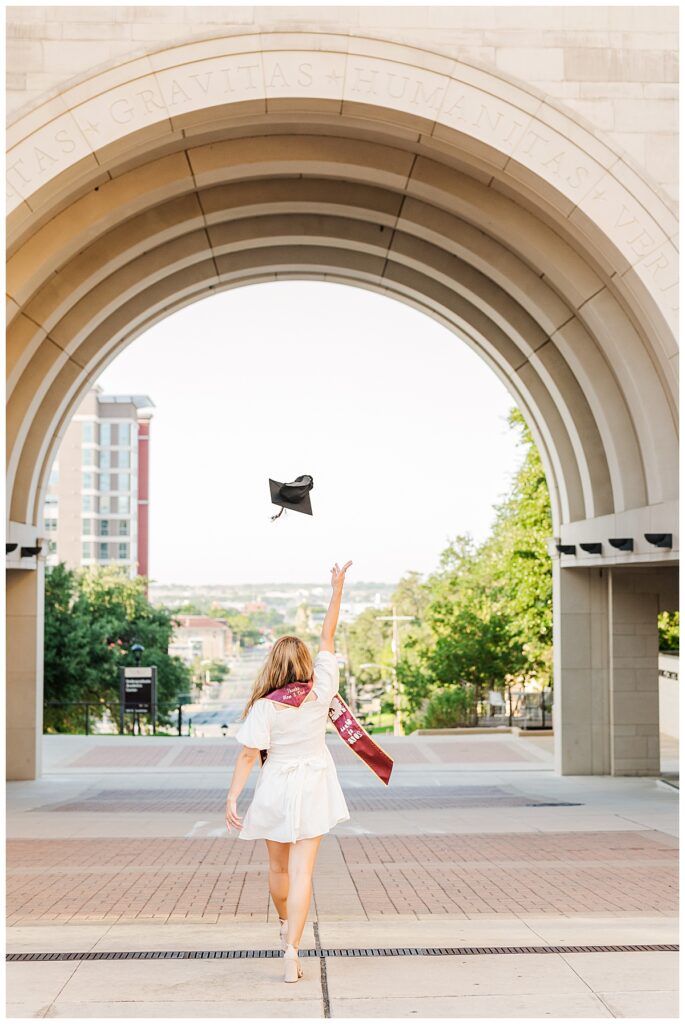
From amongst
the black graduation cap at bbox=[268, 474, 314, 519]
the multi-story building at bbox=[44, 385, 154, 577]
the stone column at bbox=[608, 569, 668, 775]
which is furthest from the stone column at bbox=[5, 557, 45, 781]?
the multi-story building at bbox=[44, 385, 154, 577]

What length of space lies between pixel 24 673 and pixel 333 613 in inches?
579

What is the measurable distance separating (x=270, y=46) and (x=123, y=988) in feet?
35.6

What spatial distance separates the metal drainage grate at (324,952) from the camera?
6.63 metres

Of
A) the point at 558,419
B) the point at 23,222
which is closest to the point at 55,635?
the point at 558,419

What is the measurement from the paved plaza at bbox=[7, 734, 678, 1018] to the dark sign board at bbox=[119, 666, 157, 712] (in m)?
10.5

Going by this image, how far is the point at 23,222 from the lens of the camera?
535 inches

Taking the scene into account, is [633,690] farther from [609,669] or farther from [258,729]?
[258,729]

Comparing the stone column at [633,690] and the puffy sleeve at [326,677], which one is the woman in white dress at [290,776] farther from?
the stone column at [633,690]

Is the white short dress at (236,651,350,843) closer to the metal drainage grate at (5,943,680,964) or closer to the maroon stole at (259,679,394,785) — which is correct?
the maroon stole at (259,679,394,785)

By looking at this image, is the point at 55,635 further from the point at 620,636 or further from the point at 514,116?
the point at 514,116

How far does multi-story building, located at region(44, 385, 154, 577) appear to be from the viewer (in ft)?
440

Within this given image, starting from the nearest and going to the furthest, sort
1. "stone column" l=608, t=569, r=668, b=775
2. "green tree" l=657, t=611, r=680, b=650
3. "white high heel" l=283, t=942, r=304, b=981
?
1. "white high heel" l=283, t=942, r=304, b=981
2. "stone column" l=608, t=569, r=668, b=775
3. "green tree" l=657, t=611, r=680, b=650

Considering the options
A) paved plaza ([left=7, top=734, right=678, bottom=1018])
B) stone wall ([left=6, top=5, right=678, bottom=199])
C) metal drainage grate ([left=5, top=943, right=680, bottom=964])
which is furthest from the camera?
stone wall ([left=6, top=5, right=678, bottom=199])

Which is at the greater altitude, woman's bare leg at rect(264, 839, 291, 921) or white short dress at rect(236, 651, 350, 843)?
white short dress at rect(236, 651, 350, 843)
